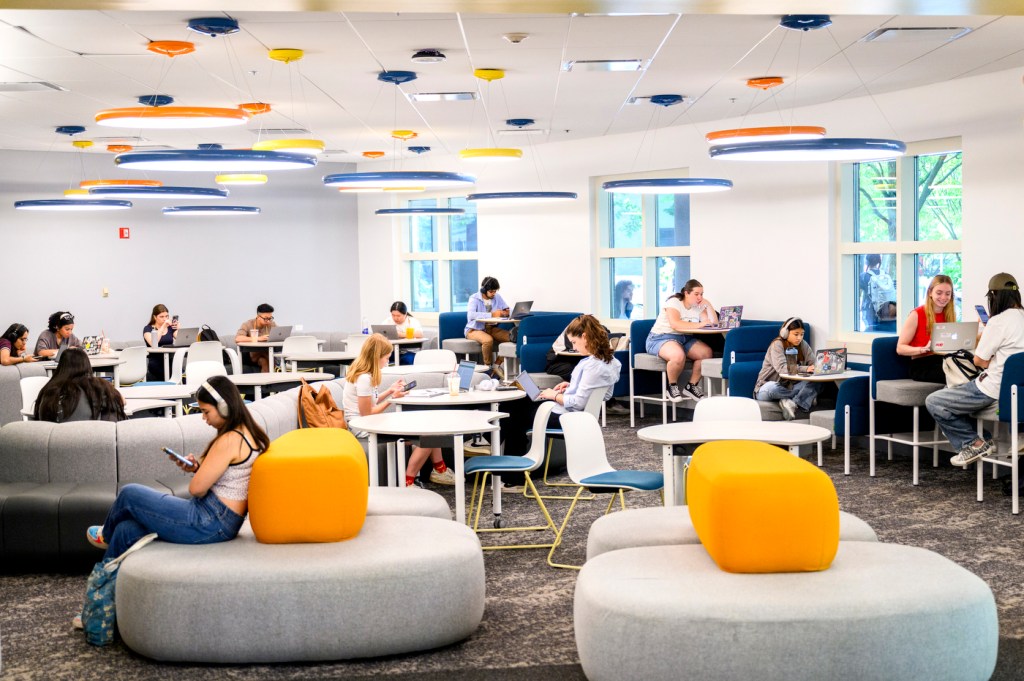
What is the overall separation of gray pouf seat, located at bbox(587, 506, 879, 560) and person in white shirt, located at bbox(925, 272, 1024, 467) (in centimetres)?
331

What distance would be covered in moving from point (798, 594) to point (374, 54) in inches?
236

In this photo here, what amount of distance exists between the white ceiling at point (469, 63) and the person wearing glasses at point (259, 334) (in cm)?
284

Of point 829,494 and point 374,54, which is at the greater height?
point 374,54

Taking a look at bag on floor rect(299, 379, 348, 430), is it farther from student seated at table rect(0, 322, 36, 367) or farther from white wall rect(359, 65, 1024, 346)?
white wall rect(359, 65, 1024, 346)

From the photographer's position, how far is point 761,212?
13102mm

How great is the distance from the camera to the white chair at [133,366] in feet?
41.4

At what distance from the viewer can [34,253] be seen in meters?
16.8

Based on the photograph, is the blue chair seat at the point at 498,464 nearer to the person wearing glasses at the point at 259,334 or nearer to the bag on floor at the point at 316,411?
the bag on floor at the point at 316,411

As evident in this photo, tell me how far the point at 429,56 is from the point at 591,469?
3810 millimetres

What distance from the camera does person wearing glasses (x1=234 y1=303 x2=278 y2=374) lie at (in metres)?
14.9

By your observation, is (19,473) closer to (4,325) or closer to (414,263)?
(4,325)

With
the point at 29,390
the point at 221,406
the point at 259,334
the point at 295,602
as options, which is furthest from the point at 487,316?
the point at 295,602

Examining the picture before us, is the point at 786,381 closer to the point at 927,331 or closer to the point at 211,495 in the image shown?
the point at 927,331

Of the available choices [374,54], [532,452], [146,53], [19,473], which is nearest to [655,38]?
[374,54]
